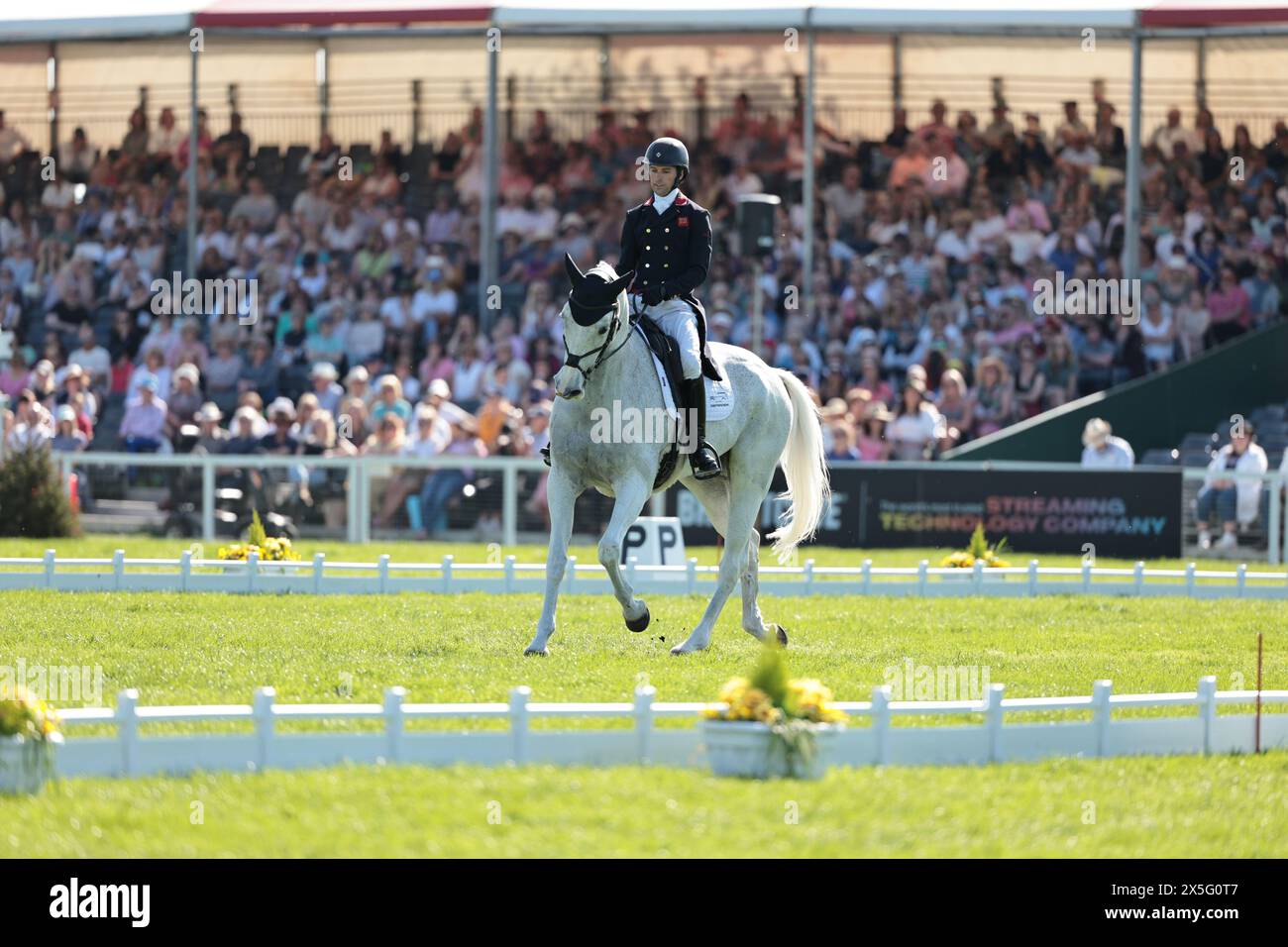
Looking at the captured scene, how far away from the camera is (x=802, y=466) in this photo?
14.2 meters

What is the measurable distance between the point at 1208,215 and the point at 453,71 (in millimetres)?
11787

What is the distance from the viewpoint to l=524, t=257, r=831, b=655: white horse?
1184 cm

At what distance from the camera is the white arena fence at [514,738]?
8.20 m

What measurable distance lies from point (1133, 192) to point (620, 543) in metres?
16.2

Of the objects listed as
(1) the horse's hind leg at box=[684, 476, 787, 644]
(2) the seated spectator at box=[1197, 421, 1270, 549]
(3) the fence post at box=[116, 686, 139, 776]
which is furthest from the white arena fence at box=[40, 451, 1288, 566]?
(3) the fence post at box=[116, 686, 139, 776]

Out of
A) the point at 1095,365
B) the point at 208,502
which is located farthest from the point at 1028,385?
the point at 208,502

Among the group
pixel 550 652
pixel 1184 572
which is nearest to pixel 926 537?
pixel 1184 572

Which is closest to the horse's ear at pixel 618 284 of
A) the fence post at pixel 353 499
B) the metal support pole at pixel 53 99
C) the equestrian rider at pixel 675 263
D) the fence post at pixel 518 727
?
the equestrian rider at pixel 675 263

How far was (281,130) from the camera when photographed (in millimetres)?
32031

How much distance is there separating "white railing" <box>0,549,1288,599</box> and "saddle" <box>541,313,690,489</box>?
135 inches

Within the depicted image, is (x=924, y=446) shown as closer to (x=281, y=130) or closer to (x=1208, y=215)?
(x=1208, y=215)

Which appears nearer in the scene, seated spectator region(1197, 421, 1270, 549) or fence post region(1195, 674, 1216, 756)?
fence post region(1195, 674, 1216, 756)

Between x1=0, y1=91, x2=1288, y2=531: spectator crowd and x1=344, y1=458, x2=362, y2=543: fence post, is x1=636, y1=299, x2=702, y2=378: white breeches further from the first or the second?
x1=344, y1=458, x2=362, y2=543: fence post
